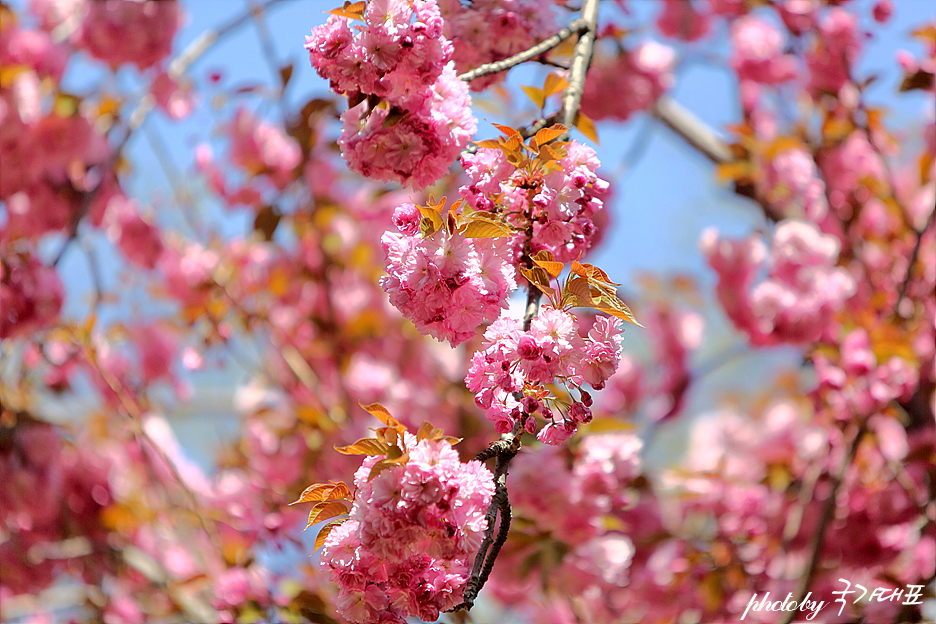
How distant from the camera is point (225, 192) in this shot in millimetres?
2377

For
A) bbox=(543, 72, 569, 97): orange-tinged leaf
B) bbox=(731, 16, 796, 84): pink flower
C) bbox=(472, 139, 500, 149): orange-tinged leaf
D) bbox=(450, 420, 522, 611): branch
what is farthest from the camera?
bbox=(731, 16, 796, 84): pink flower

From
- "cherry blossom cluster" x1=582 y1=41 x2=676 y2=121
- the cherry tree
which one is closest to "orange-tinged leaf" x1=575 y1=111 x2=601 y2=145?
the cherry tree

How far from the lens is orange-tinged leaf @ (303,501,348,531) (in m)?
0.60

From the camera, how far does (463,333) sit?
60cm

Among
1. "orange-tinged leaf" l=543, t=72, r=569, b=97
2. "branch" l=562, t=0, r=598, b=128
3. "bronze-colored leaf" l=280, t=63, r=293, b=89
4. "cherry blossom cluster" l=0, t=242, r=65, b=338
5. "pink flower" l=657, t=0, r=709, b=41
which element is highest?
"branch" l=562, t=0, r=598, b=128

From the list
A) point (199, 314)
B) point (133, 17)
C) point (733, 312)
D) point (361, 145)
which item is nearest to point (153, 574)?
point (199, 314)

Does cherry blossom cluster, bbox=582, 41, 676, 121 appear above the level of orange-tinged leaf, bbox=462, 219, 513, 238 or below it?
below

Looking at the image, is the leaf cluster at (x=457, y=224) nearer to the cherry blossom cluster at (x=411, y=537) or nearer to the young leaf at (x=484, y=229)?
the young leaf at (x=484, y=229)

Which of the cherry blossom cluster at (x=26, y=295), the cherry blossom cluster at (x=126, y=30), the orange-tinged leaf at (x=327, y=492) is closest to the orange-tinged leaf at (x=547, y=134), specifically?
the orange-tinged leaf at (x=327, y=492)

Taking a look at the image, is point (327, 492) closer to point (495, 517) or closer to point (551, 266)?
point (495, 517)

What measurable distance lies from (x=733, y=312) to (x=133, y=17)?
1.80 metres

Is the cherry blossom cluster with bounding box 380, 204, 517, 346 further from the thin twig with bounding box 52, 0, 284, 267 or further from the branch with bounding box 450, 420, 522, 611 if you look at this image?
the thin twig with bounding box 52, 0, 284, 267

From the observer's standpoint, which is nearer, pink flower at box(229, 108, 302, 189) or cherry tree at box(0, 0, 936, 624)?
cherry tree at box(0, 0, 936, 624)

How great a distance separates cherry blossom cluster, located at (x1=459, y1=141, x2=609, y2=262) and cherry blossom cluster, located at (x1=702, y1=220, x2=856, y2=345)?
4.27ft
